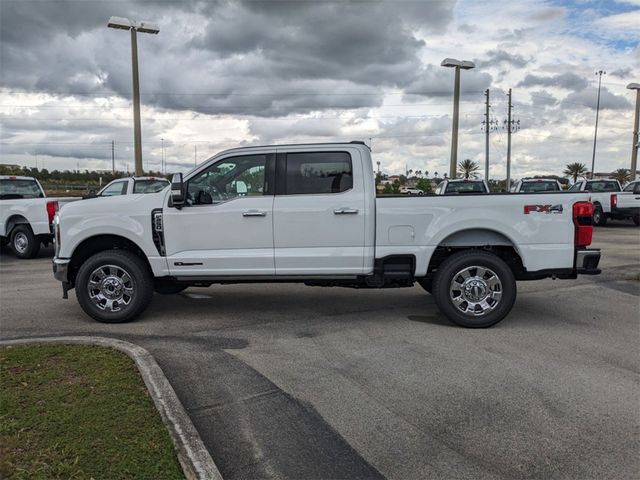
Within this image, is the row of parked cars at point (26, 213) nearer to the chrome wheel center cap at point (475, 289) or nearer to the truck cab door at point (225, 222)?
the truck cab door at point (225, 222)

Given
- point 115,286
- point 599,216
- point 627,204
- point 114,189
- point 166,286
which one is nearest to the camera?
point 115,286

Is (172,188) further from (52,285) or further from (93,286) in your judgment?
(52,285)

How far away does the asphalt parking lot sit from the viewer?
11.3ft

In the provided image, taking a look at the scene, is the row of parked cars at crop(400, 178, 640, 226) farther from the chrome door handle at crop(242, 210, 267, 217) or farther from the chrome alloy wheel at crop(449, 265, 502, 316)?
the chrome door handle at crop(242, 210, 267, 217)

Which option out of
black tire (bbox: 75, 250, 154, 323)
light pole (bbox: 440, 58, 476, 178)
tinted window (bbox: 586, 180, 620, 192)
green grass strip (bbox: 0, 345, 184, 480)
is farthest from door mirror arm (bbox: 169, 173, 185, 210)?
light pole (bbox: 440, 58, 476, 178)

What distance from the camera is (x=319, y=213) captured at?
6.21 m

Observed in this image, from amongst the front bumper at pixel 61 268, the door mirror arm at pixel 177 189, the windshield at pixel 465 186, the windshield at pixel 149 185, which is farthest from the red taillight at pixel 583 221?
the windshield at pixel 465 186

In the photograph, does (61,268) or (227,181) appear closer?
(227,181)

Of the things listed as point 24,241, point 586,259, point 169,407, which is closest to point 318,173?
point 586,259

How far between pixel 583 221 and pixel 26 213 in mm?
11190

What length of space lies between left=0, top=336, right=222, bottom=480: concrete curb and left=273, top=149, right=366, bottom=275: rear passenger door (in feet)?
6.28

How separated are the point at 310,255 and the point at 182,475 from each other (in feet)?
11.4

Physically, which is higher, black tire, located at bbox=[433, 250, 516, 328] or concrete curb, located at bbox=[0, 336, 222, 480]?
black tire, located at bbox=[433, 250, 516, 328]

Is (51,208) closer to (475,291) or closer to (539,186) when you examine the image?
(475,291)
